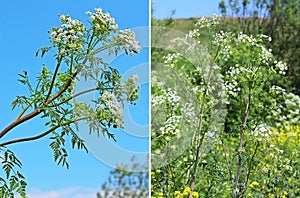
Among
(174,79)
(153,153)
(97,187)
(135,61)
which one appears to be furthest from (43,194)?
(174,79)

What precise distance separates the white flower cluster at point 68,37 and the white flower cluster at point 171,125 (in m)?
0.59

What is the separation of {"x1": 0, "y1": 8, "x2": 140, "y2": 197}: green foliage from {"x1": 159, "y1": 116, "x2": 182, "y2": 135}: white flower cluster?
0.29 m

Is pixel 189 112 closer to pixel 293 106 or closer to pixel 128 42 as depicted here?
pixel 128 42

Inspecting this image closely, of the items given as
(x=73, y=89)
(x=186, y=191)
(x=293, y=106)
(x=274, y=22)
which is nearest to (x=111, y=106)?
(x=73, y=89)

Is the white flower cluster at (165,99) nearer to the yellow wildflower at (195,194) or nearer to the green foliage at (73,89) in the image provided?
the green foliage at (73,89)

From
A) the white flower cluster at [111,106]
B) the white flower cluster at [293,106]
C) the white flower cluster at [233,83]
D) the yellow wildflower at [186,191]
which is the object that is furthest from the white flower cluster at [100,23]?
the white flower cluster at [293,106]

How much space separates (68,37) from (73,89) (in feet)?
0.91

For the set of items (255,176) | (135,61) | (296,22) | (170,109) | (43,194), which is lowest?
(43,194)

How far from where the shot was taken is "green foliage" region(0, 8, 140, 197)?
222 cm

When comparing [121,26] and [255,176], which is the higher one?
[121,26]

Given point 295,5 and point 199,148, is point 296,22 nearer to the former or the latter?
point 295,5

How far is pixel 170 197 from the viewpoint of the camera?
8.91 ft

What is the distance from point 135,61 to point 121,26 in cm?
19

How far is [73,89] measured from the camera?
242 cm
